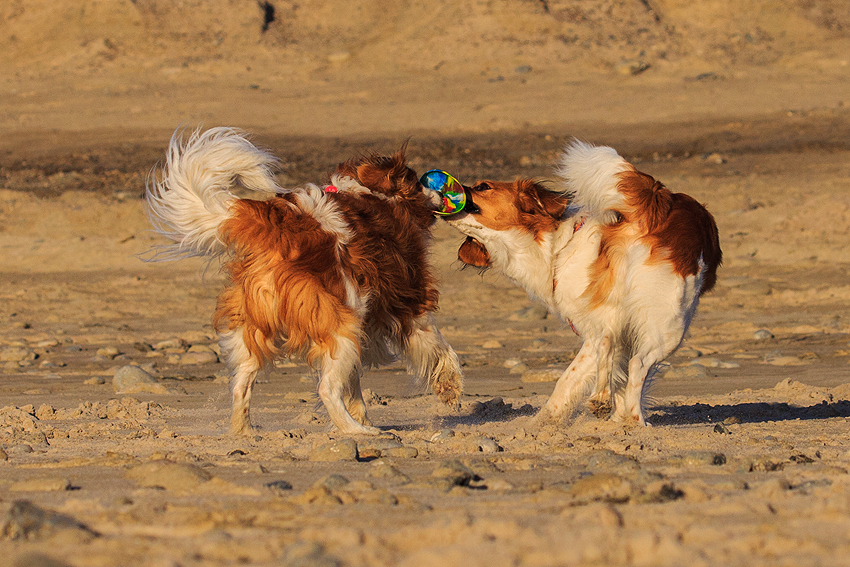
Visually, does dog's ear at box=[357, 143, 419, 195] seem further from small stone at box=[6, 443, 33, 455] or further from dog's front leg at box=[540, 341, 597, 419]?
small stone at box=[6, 443, 33, 455]

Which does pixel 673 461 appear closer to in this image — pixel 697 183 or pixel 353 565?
pixel 353 565

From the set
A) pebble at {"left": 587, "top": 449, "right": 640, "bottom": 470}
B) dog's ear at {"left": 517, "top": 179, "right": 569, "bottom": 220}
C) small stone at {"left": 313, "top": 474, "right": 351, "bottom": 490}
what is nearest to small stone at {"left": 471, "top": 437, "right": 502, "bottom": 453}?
pebble at {"left": 587, "top": 449, "right": 640, "bottom": 470}

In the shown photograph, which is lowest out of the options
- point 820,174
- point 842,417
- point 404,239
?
point 842,417

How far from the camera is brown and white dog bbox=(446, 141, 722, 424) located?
17.9ft

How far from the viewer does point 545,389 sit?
769 centimetres

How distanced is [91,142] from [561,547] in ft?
64.6

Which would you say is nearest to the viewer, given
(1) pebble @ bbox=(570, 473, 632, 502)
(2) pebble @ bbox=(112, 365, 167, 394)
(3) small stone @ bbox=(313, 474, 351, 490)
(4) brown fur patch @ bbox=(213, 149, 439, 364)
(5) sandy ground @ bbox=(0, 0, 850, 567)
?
(5) sandy ground @ bbox=(0, 0, 850, 567)

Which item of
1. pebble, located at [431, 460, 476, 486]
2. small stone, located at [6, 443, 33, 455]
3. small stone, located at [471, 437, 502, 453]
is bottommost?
small stone, located at [6, 443, 33, 455]

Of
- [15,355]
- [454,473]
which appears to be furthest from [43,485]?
[15,355]

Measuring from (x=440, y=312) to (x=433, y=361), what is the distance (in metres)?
5.02

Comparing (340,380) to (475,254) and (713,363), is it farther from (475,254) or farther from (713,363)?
(713,363)

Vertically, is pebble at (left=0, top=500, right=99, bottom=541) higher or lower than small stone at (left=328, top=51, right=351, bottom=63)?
lower

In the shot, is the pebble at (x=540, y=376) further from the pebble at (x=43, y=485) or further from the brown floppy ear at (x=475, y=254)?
the pebble at (x=43, y=485)

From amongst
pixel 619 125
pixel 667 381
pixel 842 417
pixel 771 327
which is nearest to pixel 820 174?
pixel 619 125
